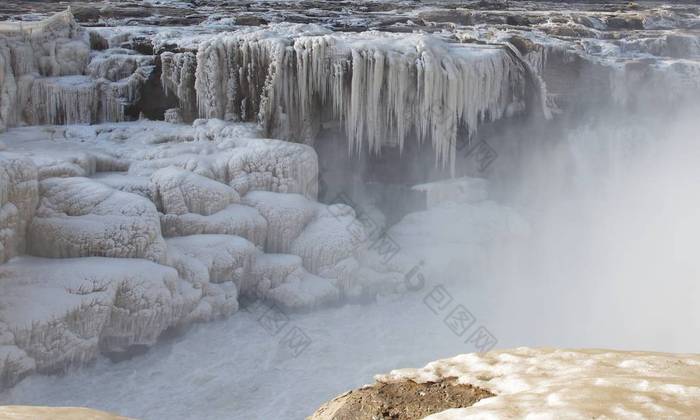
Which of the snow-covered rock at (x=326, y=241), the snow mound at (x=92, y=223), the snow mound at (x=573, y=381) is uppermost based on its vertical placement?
the snow mound at (x=573, y=381)

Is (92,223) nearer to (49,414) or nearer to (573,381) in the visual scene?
(49,414)

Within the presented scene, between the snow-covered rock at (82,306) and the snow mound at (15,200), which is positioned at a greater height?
the snow mound at (15,200)

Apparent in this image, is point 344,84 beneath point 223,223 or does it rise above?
above

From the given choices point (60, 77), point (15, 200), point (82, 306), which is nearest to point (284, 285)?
point (82, 306)

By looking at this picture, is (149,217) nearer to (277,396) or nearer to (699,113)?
Answer: (277,396)

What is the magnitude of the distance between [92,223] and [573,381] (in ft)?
19.2

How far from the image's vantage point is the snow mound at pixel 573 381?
8.95 ft

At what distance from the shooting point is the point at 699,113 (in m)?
13.0

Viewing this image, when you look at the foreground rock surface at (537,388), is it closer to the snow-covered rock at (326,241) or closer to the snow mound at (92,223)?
the snow mound at (92,223)

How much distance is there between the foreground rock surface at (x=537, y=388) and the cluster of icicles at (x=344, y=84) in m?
6.93

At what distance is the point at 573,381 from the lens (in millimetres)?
3146

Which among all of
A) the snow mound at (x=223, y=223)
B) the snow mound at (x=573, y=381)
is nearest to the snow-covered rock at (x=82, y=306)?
the snow mound at (x=223, y=223)

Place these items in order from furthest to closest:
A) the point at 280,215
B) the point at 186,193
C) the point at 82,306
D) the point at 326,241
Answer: the point at 326,241, the point at 280,215, the point at 186,193, the point at 82,306

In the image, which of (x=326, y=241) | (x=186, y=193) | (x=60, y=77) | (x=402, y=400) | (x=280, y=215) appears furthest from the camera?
(x=60, y=77)
